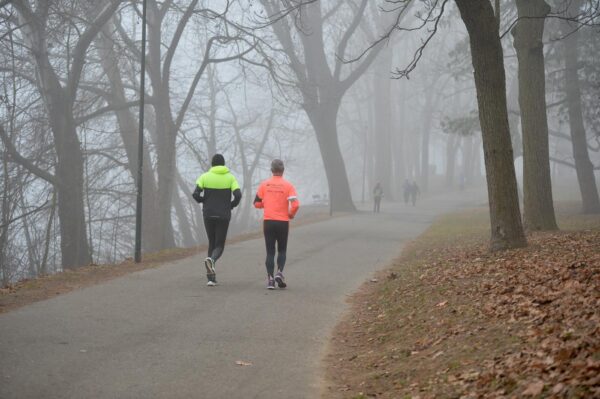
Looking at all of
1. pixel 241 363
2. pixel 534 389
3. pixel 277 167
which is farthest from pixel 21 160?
pixel 534 389

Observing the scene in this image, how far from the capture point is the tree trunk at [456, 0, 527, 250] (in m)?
12.3

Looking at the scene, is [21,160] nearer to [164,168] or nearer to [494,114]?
[164,168]

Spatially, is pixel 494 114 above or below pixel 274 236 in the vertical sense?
above

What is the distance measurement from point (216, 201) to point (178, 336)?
395 centimetres

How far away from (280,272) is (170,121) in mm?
12397

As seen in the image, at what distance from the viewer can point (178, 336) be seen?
867cm

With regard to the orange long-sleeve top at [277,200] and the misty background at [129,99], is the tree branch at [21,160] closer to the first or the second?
the misty background at [129,99]

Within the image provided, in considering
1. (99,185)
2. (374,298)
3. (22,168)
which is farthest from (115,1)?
(374,298)

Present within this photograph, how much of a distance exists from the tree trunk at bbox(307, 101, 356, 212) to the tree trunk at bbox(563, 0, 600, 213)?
12.3 meters

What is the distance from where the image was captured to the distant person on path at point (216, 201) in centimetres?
1230

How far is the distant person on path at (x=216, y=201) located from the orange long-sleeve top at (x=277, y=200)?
1.50 ft

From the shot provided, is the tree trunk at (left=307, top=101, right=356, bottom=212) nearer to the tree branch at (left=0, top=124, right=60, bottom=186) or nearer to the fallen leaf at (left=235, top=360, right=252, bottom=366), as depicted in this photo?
the tree branch at (left=0, top=124, right=60, bottom=186)

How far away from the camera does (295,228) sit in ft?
86.4

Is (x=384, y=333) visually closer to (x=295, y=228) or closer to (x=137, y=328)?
(x=137, y=328)
